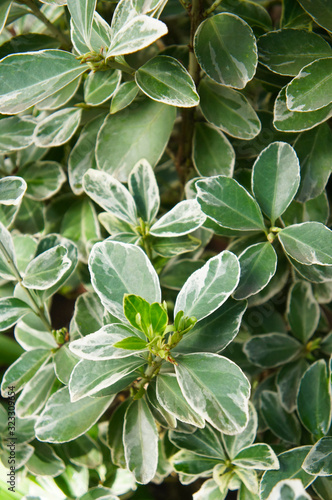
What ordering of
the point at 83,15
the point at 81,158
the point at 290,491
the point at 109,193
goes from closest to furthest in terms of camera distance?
1. the point at 290,491
2. the point at 83,15
3. the point at 109,193
4. the point at 81,158

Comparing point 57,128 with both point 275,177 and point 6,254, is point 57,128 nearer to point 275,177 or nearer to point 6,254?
point 6,254

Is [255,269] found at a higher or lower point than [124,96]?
lower

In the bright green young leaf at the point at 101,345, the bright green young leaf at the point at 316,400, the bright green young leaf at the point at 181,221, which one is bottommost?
the bright green young leaf at the point at 316,400

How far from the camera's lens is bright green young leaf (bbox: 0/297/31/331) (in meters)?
0.72

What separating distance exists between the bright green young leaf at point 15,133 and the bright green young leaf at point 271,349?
543mm

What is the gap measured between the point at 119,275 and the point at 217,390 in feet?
0.64

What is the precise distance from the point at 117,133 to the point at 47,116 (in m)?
0.17

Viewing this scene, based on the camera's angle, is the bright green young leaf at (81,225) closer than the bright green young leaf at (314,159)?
No

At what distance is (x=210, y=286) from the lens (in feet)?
2.02

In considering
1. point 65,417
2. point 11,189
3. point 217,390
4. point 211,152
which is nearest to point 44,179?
point 11,189

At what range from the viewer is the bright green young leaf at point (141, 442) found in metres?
0.67

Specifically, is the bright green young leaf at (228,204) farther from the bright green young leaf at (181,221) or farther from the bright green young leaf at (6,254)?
the bright green young leaf at (6,254)

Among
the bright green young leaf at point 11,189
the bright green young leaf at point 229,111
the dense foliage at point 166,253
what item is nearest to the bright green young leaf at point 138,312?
the dense foliage at point 166,253

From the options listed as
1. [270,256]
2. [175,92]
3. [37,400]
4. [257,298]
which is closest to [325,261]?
[270,256]
